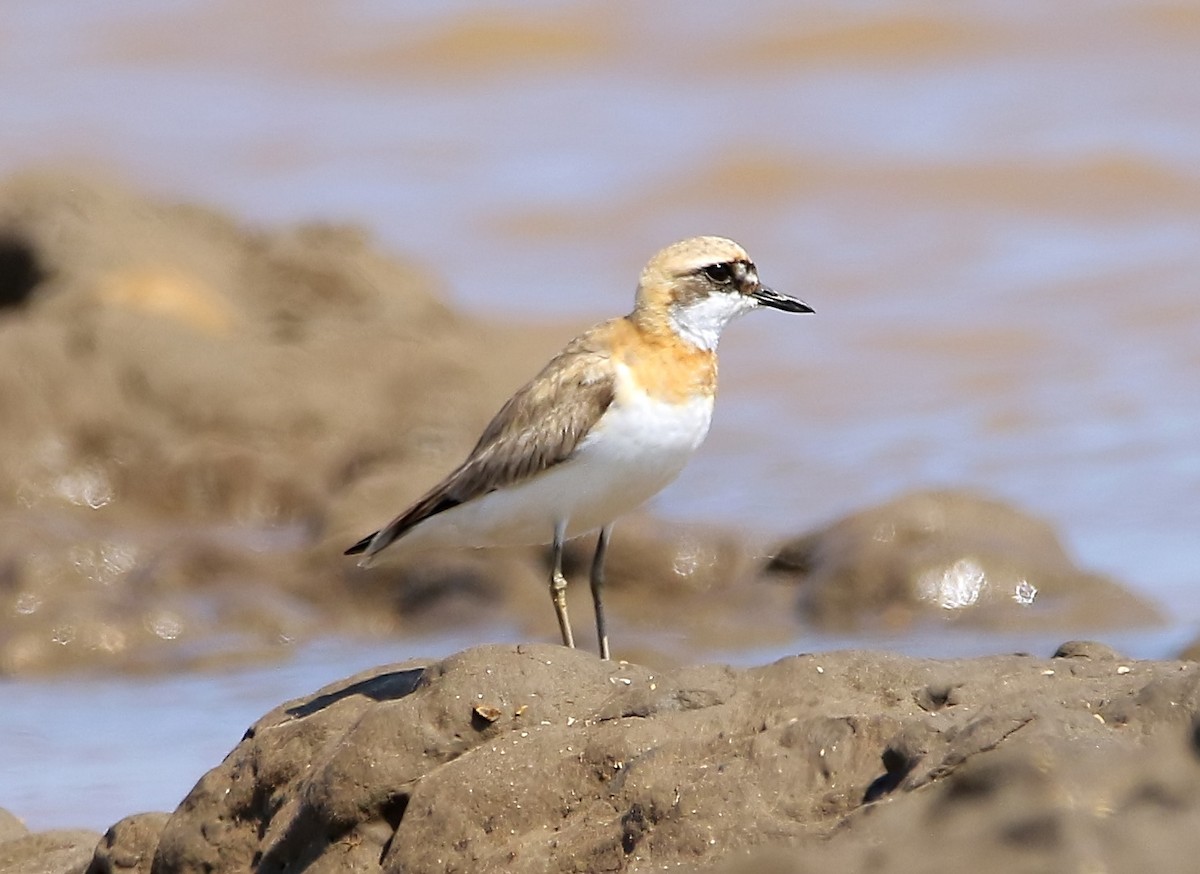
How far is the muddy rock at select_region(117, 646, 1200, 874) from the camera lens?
397 cm

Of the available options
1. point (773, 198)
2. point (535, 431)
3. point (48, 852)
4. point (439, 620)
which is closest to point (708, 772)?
point (48, 852)

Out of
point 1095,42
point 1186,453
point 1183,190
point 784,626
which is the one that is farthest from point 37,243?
point 1095,42

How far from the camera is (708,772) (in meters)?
4.84

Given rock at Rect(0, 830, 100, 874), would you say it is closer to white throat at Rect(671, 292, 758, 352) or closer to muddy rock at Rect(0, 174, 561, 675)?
white throat at Rect(671, 292, 758, 352)

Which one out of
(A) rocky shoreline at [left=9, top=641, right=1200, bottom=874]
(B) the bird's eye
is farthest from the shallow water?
(B) the bird's eye

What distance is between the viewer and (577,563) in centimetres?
1115

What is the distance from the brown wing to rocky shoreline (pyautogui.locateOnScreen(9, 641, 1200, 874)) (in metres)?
1.52

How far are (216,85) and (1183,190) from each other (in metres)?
12.1

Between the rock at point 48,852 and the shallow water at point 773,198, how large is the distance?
1.21m

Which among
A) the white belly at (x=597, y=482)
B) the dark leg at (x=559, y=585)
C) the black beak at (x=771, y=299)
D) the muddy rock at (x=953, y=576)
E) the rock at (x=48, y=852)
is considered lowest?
the muddy rock at (x=953, y=576)

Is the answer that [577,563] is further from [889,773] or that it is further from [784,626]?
[889,773]

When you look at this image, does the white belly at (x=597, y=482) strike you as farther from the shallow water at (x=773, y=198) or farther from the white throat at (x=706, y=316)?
the shallow water at (x=773, y=198)

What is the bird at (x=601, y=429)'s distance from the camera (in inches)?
299

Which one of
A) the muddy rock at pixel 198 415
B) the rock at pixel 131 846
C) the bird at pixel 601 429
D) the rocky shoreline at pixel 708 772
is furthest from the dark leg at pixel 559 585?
the muddy rock at pixel 198 415
